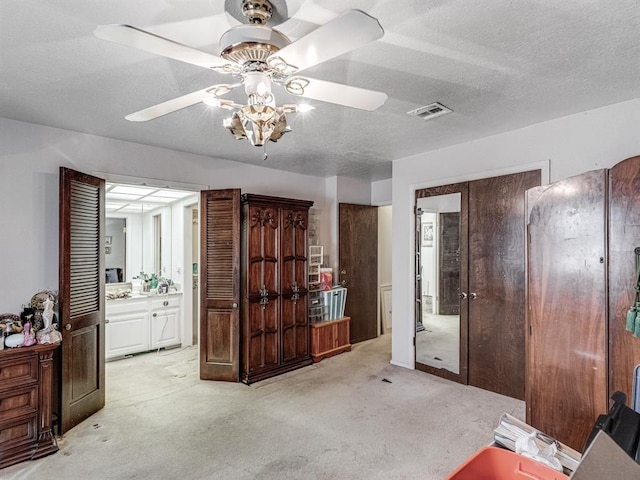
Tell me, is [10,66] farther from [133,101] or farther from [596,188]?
[596,188]

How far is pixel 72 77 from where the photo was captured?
86.0 inches

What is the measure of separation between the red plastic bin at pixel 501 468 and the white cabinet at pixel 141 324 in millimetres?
4564

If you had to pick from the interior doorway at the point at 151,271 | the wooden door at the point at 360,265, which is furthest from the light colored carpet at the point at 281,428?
the wooden door at the point at 360,265

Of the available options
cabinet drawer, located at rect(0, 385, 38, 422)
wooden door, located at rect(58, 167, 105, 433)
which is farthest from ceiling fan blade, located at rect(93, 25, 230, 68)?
cabinet drawer, located at rect(0, 385, 38, 422)

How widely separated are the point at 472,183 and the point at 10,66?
378cm

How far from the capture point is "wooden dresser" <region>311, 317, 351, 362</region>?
448 centimetres

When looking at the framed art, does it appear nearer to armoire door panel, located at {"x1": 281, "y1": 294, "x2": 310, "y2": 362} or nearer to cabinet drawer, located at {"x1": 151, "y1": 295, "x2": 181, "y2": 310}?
armoire door panel, located at {"x1": 281, "y1": 294, "x2": 310, "y2": 362}

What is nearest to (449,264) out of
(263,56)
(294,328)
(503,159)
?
(503,159)

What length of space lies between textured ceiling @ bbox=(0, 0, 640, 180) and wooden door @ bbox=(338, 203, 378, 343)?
2.15m

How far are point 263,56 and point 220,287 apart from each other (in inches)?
115

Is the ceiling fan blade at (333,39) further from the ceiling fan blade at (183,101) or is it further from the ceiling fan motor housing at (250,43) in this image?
the ceiling fan blade at (183,101)

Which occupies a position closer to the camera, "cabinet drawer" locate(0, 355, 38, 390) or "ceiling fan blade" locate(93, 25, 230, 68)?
"ceiling fan blade" locate(93, 25, 230, 68)

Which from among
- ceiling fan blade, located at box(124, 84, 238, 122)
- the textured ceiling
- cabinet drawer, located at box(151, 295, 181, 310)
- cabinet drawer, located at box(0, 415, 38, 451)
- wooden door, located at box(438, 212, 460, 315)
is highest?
the textured ceiling

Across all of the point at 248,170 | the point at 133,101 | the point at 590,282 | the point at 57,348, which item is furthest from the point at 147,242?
the point at 590,282
